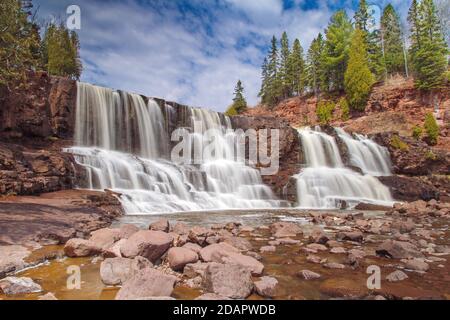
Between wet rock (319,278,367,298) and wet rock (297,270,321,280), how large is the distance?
0.21 metres

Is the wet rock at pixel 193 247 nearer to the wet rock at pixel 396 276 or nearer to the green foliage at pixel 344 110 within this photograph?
the wet rock at pixel 396 276

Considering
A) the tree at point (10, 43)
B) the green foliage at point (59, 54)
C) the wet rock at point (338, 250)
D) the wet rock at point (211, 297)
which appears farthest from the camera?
the green foliage at point (59, 54)

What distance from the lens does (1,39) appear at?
1352 centimetres

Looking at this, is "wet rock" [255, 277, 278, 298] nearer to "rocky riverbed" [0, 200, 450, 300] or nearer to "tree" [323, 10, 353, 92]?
"rocky riverbed" [0, 200, 450, 300]

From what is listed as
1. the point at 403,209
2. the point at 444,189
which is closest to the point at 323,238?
the point at 403,209

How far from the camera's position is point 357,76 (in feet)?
154

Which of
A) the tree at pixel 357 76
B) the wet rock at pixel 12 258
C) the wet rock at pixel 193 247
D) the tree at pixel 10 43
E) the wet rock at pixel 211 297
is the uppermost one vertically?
the tree at pixel 357 76

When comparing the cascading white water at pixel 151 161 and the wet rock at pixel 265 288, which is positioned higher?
the cascading white water at pixel 151 161

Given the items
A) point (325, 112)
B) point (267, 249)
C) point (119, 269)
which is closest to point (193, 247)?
point (119, 269)

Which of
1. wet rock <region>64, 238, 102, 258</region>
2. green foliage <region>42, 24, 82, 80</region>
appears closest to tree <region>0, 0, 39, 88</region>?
wet rock <region>64, 238, 102, 258</region>

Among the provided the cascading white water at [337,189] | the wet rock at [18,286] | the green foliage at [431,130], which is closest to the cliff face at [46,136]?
the cascading white water at [337,189]

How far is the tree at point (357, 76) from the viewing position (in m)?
46.1

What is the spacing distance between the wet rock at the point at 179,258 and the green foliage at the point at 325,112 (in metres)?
46.5

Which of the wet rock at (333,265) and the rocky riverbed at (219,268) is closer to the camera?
the rocky riverbed at (219,268)
